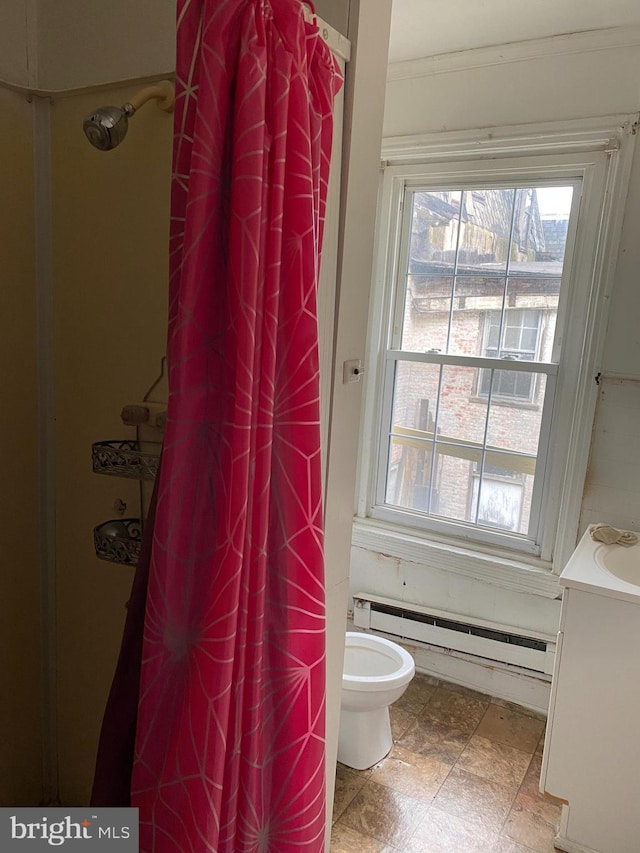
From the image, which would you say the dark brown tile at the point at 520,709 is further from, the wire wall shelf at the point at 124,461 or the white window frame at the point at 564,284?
the wire wall shelf at the point at 124,461

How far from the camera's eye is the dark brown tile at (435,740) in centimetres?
221

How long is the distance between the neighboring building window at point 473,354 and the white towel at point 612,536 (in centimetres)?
35

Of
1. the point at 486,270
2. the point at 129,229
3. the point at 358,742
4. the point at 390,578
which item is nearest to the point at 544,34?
the point at 486,270

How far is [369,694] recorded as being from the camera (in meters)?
1.98

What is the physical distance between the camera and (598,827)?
178 centimetres

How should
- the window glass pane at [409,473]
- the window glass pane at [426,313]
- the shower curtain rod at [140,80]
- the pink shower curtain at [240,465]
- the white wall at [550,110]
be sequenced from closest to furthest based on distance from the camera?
the pink shower curtain at [240,465]
the shower curtain rod at [140,80]
the white wall at [550,110]
the window glass pane at [426,313]
the window glass pane at [409,473]

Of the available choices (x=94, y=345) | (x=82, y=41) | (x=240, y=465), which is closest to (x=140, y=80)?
(x=82, y=41)

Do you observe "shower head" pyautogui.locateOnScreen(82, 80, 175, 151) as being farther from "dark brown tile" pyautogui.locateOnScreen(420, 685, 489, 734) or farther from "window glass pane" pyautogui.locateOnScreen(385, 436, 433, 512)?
"dark brown tile" pyautogui.locateOnScreen(420, 685, 489, 734)

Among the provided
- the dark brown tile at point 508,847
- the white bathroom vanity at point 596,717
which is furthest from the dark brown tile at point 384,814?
the white bathroom vanity at point 596,717

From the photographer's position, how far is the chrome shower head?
3.49 feet

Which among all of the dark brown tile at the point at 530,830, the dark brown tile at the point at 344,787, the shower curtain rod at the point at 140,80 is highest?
the shower curtain rod at the point at 140,80

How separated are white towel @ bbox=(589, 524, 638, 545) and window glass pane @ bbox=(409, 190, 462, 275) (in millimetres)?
1184

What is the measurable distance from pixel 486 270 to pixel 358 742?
1855 mm

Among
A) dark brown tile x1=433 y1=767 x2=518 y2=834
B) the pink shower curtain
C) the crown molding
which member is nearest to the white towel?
dark brown tile x1=433 y1=767 x2=518 y2=834
